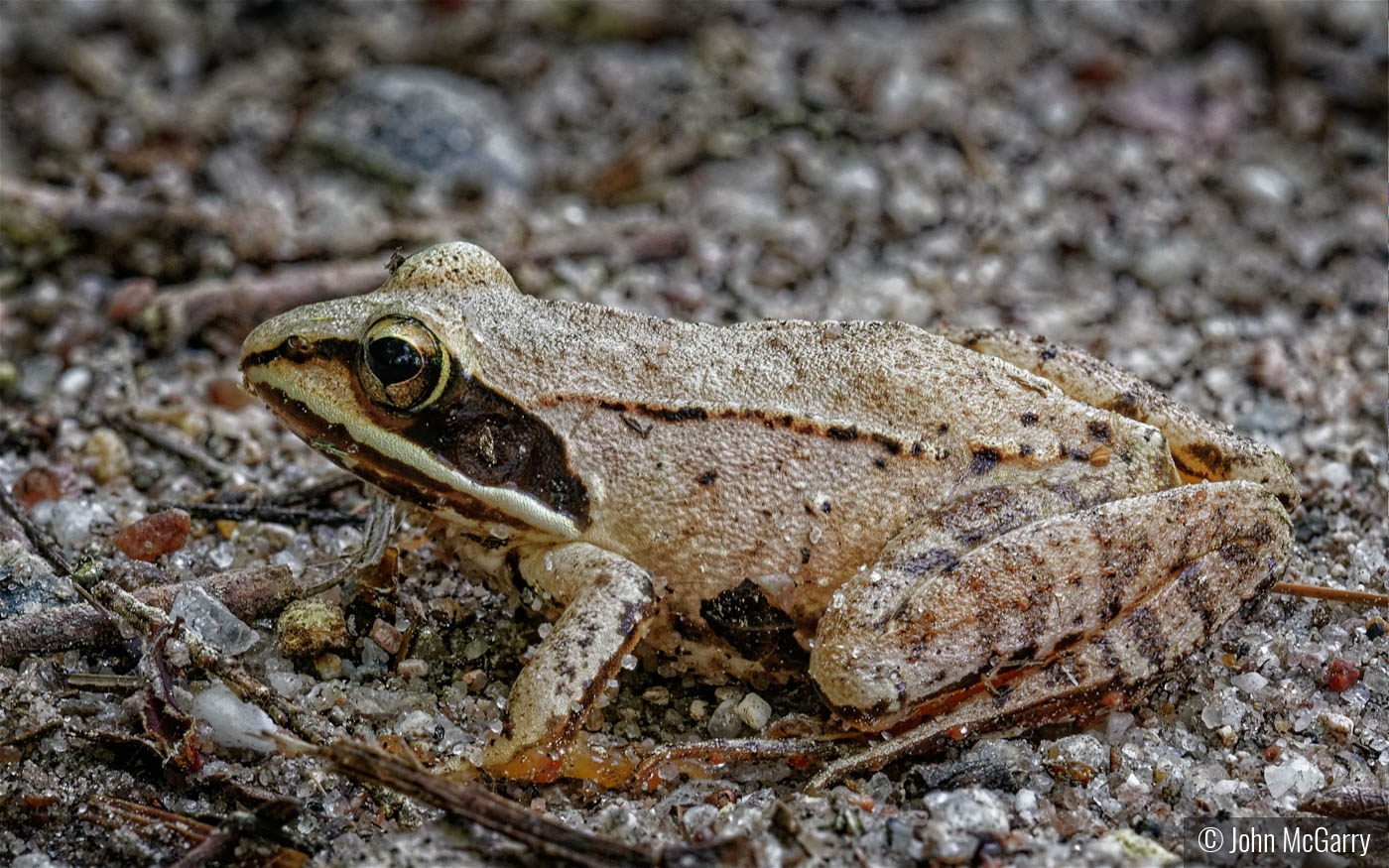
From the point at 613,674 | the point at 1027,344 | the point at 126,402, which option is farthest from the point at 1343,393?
the point at 126,402

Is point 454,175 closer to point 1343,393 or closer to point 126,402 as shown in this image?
point 126,402

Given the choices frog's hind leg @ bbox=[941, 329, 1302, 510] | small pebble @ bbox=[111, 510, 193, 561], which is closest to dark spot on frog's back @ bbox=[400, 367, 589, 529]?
small pebble @ bbox=[111, 510, 193, 561]

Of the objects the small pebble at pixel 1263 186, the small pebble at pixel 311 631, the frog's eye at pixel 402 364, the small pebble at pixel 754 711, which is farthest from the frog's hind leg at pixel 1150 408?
the small pebble at pixel 1263 186

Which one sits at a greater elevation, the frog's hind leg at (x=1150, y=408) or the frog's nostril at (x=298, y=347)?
the frog's hind leg at (x=1150, y=408)

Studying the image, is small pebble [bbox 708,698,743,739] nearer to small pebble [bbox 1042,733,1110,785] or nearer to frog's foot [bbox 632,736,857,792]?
frog's foot [bbox 632,736,857,792]

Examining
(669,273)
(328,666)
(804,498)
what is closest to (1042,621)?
(804,498)

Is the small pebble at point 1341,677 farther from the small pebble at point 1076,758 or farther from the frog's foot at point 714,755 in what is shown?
the frog's foot at point 714,755
